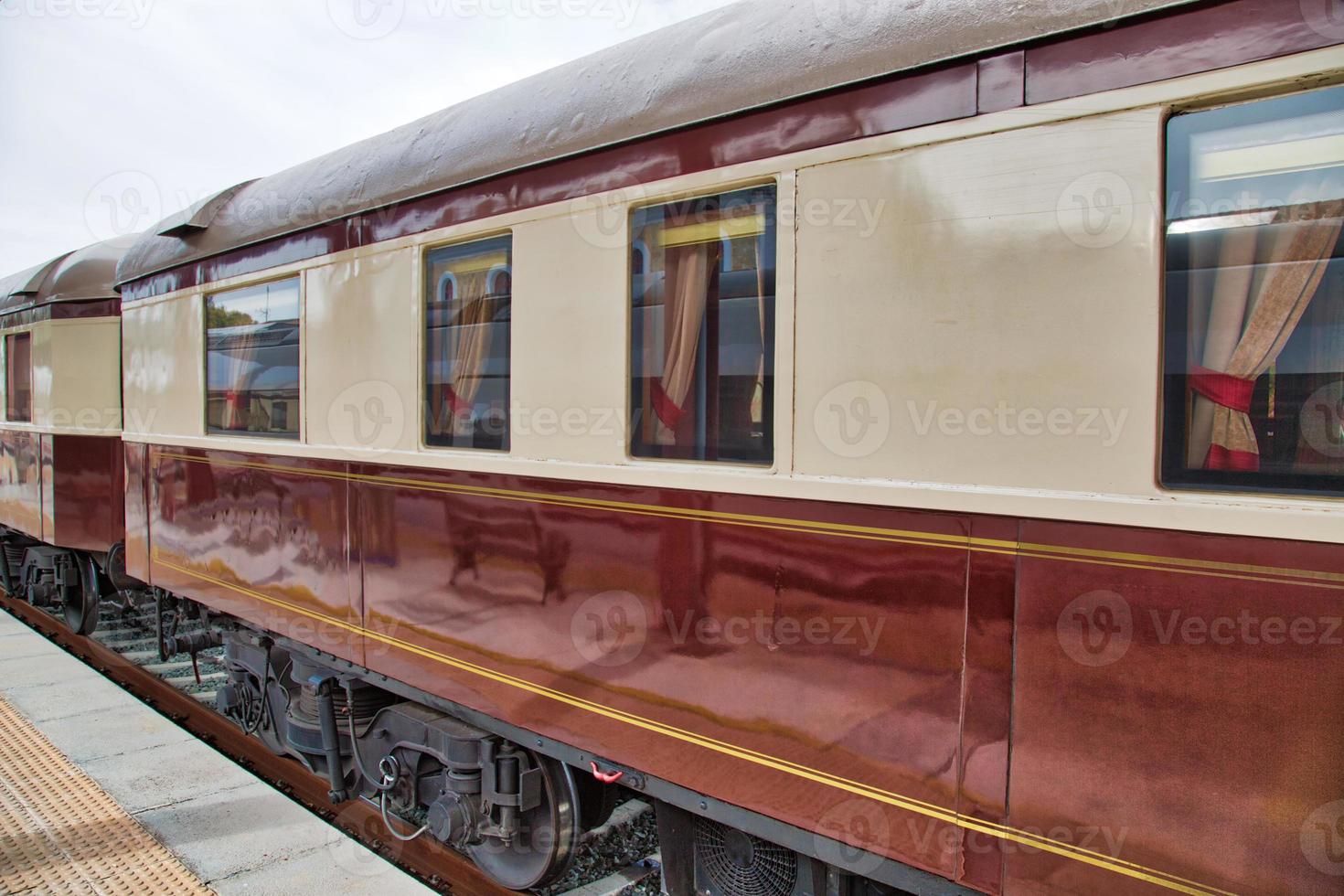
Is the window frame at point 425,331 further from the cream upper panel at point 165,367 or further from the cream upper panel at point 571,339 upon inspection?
the cream upper panel at point 165,367

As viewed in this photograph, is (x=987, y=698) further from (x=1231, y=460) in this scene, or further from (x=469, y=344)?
(x=469, y=344)

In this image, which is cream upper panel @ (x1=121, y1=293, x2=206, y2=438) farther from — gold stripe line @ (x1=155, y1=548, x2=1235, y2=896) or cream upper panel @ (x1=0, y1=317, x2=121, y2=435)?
gold stripe line @ (x1=155, y1=548, x2=1235, y2=896)

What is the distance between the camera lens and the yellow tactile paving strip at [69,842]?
126 inches

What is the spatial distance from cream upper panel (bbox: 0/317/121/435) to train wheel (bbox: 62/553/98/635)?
154 centimetres

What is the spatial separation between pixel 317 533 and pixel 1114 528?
354cm

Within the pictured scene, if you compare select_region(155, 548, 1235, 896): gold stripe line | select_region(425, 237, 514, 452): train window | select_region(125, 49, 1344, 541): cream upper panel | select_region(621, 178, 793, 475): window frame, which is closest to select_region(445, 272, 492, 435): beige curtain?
select_region(425, 237, 514, 452): train window

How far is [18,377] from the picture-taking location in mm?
8781

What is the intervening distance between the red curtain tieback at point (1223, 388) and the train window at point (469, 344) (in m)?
2.20

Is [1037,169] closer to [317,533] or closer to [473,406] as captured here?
[473,406]

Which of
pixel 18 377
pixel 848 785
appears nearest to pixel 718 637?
pixel 848 785

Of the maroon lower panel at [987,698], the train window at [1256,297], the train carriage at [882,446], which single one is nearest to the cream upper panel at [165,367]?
the train carriage at [882,446]

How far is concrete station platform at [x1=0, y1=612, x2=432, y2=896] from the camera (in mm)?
3266

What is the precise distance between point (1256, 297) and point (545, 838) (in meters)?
3.11

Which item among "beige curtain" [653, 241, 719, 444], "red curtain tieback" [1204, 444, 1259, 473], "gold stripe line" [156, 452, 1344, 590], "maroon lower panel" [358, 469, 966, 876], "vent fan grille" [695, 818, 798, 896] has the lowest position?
"vent fan grille" [695, 818, 798, 896]
